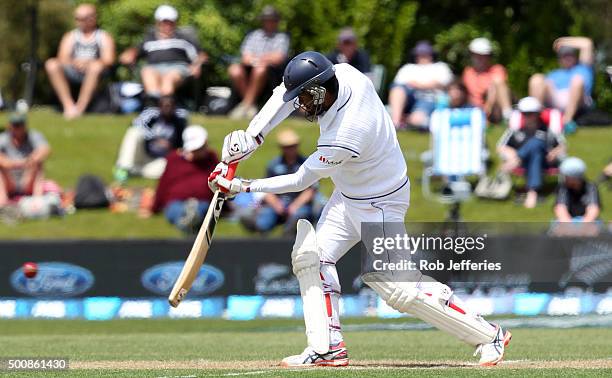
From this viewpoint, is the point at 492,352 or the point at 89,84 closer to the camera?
the point at 492,352

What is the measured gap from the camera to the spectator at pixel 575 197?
52.0 ft

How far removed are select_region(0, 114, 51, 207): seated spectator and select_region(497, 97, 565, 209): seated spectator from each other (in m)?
6.21

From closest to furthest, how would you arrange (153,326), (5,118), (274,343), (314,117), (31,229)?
(314,117) → (274,343) → (153,326) → (31,229) → (5,118)

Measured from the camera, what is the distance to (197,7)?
3322 cm

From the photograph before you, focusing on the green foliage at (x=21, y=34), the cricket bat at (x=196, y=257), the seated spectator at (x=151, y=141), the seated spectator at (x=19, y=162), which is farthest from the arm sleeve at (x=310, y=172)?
the green foliage at (x=21, y=34)

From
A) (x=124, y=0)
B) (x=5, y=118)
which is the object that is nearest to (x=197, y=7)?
(x=124, y=0)

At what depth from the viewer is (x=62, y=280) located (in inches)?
590

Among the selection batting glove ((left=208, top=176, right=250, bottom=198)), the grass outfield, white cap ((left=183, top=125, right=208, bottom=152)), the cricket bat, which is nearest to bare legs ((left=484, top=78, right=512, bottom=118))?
white cap ((left=183, top=125, right=208, bottom=152))

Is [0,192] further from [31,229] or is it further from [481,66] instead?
[481,66]

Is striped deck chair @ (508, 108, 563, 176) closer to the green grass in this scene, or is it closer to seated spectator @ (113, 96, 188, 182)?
the green grass

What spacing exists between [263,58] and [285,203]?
3.33 meters

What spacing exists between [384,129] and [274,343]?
320 cm

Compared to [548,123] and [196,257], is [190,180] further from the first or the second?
[196,257]
